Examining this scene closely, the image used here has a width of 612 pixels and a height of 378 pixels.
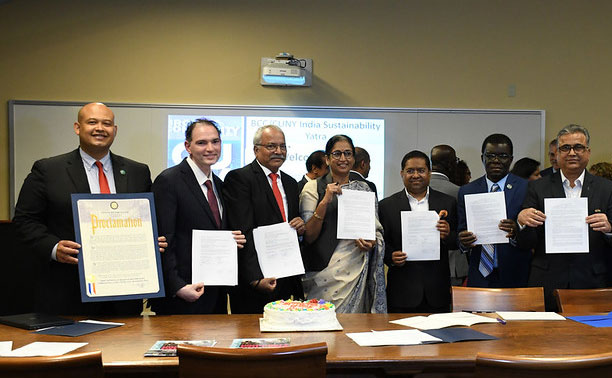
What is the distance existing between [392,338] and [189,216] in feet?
4.81

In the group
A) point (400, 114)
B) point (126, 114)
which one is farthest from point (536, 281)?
point (126, 114)

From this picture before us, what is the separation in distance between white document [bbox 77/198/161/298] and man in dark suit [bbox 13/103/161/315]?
0.20 metres

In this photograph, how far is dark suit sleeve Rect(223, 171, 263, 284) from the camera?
342cm

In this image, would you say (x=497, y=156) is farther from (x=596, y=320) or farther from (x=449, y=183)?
(x=596, y=320)

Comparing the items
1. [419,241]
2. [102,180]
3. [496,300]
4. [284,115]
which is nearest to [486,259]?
[419,241]

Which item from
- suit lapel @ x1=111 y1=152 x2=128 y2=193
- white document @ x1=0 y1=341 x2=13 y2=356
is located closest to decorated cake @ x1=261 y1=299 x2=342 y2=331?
white document @ x1=0 y1=341 x2=13 y2=356

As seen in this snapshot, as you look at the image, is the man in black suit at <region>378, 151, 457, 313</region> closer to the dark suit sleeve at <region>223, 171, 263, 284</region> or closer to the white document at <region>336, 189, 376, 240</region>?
the white document at <region>336, 189, 376, 240</region>

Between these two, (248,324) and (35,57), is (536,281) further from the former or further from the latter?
(35,57)

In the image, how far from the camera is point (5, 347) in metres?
2.20

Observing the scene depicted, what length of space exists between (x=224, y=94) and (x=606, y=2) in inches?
184

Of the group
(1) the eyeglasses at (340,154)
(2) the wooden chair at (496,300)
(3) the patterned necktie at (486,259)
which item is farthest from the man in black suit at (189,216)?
(3) the patterned necktie at (486,259)

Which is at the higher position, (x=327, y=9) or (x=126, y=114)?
(x=327, y=9)

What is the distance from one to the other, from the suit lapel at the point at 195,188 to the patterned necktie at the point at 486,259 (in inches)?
75.4

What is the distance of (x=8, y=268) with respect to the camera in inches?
154
